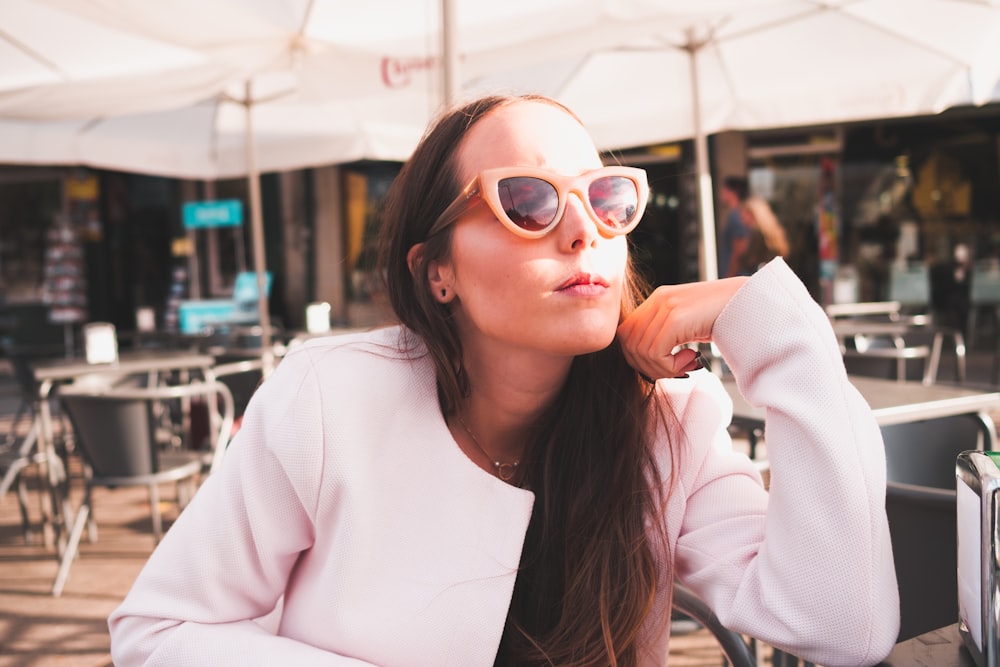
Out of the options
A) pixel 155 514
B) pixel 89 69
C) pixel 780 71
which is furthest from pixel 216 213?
pixel 780 71

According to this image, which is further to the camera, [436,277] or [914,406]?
[914,406]

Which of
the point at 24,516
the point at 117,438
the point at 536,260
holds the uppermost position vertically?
the point at 536,260

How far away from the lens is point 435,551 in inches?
46.4

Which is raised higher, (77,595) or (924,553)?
(924,553)

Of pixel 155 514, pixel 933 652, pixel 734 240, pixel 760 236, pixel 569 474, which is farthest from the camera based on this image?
pixel 760 236

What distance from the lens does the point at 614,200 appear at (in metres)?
1.22

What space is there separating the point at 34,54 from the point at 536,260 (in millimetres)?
4540

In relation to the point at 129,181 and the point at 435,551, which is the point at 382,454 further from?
the point at 129,181

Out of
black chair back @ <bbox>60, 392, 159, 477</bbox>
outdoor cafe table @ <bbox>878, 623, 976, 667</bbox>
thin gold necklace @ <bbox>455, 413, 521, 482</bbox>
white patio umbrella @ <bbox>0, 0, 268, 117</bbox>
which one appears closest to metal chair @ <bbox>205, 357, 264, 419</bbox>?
black chair back @ <bbox>60, 392, 159, 477</bbox>

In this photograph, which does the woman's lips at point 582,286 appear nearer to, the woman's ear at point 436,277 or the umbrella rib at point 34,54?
the woman's ear at point 436,277

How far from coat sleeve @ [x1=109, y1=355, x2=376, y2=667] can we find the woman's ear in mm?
256

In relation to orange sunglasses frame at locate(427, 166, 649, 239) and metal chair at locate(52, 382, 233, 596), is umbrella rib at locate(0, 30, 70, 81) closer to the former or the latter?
metal chair at locate(52, 382, 233, 596)

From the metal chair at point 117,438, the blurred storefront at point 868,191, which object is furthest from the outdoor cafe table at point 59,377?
the blurred storefront at point 868,191

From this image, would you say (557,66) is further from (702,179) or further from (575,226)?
(575,226)
